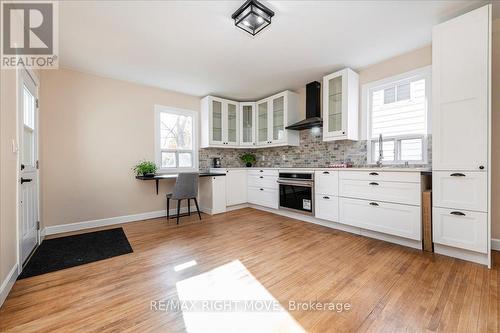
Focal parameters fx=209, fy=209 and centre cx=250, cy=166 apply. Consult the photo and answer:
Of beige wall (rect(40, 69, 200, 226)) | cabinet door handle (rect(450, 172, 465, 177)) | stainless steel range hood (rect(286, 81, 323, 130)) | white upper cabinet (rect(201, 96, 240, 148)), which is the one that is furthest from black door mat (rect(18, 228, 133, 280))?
cabinet door handle (rect(450, 172, 465, 177))

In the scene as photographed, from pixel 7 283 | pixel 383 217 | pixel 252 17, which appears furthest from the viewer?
pixel 383 217

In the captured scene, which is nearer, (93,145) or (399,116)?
(399,116)

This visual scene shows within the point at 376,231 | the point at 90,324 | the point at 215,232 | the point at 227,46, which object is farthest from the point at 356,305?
the point at 227,46

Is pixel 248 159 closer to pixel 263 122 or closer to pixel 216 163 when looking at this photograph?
pixel 216 163

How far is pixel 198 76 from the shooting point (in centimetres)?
358

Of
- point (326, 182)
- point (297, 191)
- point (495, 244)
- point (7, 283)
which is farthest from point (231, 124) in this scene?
point (495, 244)

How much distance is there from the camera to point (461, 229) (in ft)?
6.92

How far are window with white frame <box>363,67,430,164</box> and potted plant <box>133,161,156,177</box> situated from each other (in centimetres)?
368

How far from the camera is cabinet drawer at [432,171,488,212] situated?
2.00 metres

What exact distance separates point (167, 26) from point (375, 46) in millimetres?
2597

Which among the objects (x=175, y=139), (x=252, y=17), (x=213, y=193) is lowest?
(x=213, y=193)

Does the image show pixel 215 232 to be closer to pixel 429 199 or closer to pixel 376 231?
pixel 376 231

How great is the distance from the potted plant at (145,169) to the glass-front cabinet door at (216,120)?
1.31m

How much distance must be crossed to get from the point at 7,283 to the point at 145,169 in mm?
2235
